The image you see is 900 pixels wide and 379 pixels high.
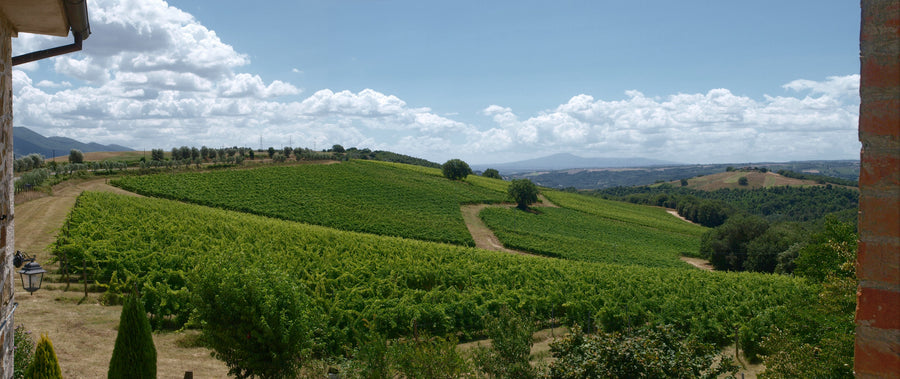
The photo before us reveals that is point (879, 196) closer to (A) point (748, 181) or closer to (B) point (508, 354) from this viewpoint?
(B) point (508, 354)

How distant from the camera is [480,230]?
57.3 metres

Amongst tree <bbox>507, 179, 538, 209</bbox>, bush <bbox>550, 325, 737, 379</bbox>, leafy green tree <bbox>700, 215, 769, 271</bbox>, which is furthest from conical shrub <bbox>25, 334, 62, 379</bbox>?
tree <bbox>507, 179, 538, 209</bbox>

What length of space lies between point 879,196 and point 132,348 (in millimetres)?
11743

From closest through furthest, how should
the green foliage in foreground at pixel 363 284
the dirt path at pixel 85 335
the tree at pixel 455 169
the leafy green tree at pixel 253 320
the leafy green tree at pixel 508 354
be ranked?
the leafy green tree at pixel 508 354 → the leafy green tree at pixel 253 320 → the green foliage in foreground at pixel 363 284 → the dirt path at pixel 85 335 → the tree at pixel 455 169

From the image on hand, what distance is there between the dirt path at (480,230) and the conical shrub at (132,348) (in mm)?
40283

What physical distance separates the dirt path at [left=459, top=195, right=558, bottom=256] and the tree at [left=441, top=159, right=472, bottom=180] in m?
17.3

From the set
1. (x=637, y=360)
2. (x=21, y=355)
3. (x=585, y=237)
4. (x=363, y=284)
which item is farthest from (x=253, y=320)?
(x=585, y=237)

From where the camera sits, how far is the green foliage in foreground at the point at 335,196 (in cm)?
5016

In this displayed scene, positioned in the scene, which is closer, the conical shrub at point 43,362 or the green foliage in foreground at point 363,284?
the conical shrub at point 43,362

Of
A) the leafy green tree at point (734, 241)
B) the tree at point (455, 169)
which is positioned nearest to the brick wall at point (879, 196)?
the leafy green tree at point (734, 241)

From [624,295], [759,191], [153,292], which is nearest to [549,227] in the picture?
[624,295]

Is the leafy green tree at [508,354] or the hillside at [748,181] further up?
the leafy green tree at [508,354]

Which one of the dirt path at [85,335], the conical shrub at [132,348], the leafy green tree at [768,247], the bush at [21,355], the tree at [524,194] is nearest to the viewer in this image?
the bush at [21,355]

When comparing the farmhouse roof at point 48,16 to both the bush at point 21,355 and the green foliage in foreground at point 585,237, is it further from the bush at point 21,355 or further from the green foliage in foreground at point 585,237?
the green foliage in foreground at point 585,237
